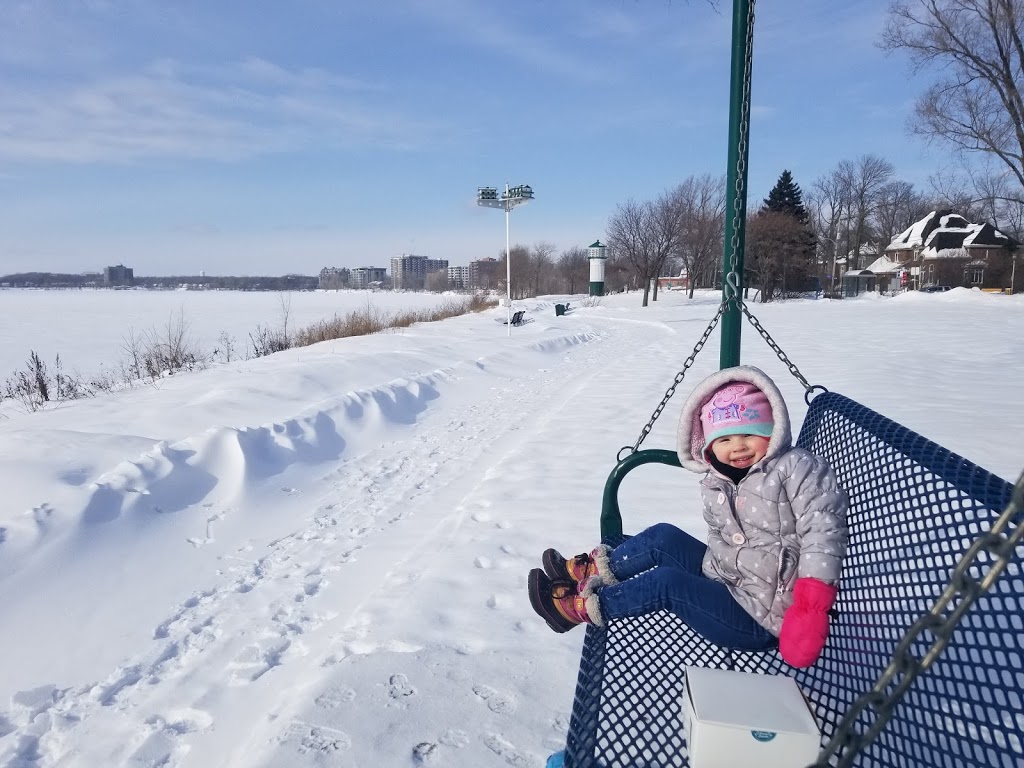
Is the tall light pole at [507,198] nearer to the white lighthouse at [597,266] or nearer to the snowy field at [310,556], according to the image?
the snowy field at [310,556]

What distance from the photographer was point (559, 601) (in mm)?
2703

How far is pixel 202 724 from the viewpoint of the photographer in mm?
2674

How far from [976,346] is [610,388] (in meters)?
8.72

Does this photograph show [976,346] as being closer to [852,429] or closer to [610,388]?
[610,388]

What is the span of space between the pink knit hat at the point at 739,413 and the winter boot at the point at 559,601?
79 centimetres

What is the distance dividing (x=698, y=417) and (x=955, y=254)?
5737 cm

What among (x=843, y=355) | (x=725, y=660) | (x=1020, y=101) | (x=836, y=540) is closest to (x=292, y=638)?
(x=725, y=660)

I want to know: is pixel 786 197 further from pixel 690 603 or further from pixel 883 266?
pixel 690 603

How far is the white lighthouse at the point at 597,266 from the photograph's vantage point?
161 feet

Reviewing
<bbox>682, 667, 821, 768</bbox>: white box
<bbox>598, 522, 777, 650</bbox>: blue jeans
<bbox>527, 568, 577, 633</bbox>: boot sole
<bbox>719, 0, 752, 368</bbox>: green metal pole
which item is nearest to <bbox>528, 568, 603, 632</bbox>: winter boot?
<bbox>527, 568, 577, 633</bbox>: boot sole

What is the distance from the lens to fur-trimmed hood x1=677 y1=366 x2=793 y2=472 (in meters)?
2.25

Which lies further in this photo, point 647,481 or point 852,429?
point 647,481

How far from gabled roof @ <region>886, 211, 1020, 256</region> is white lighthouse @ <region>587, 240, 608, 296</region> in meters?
25.0

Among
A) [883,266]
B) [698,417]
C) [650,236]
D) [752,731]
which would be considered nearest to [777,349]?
[698,417]
